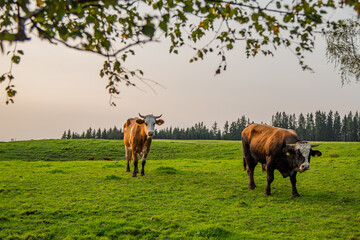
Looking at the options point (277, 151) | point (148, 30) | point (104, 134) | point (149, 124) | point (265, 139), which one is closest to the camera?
point (148, 30)

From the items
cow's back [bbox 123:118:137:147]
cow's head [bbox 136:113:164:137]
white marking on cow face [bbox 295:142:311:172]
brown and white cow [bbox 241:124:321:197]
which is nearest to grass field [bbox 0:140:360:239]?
brown and white cow [bbox 241:124:321:197]

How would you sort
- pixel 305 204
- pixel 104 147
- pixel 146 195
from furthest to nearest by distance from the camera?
pixel 104 147, pixel 146 195, pixel 305 204

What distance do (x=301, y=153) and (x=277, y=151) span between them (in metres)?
0.94

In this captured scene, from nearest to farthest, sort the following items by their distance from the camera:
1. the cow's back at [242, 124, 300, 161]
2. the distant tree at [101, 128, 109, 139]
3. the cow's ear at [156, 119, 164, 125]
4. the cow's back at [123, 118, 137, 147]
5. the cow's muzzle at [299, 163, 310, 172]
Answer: the cow's muzzle at [299, 163, 310, 172] < the cow's back at [242, 124, 300, 161] < the cow's ear at [156, 119, 164, 125] < the cow's back at [123, 118, 137, 147] < the distant tree at [101, 128, 109, 139]

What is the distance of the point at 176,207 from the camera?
9.13 metres

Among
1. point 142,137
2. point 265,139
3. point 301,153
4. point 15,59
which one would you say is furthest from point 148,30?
point 142,137

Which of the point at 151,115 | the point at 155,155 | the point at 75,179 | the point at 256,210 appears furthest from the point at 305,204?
the point at 155,155

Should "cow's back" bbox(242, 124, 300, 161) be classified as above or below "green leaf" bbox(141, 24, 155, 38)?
below

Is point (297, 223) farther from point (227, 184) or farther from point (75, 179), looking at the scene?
point (75, 179)

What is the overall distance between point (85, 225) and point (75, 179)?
22.3 ft

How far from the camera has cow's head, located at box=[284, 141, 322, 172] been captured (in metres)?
9.88

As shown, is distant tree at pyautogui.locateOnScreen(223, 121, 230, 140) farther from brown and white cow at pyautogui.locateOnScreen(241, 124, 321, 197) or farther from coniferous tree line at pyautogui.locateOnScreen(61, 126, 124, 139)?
brown and white cow at pyautogui.locateOnScreen(241, 124, 321, 197)

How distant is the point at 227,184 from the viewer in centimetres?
1304

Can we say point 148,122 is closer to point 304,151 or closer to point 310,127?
point 304,151
